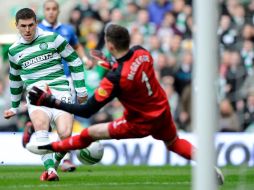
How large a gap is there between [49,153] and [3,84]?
9345 mm

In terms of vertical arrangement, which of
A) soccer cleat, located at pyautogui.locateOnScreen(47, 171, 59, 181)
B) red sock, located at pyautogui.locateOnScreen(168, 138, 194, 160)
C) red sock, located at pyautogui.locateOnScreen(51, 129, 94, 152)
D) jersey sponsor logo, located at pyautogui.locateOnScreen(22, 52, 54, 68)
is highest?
jersey sponsor logo, located at pyautogui.locateOnScreen(22, 52, 54, 68)

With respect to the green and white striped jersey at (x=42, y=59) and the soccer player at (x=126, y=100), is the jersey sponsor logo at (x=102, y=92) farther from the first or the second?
the green and white striped jersey at (x=42, y=59)

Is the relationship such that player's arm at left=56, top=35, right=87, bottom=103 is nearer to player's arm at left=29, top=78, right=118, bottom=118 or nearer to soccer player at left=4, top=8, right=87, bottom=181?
soccer player at left=4, top=8, right=87, bottom=181

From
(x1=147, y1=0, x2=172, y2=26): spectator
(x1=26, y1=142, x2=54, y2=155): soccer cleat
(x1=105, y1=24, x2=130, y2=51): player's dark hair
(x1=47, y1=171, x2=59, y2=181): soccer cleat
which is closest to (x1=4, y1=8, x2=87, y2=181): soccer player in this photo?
(x1=47, y1=171, x2=59, y2=181): soccer cleat

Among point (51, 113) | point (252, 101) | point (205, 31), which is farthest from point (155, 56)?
point (205, 31)

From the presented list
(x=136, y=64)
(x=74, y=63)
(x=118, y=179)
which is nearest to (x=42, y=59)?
(x=74, y=63)

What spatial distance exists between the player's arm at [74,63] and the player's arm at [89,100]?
2.40 meters

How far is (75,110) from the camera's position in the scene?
12.1 meters

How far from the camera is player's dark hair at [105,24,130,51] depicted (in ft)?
38.6

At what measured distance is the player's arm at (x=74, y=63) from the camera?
47.3 feet

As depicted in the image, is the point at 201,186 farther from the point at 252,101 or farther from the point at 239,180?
the point at 252,101

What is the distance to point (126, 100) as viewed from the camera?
12117 mm

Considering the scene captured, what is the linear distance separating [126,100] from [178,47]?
1030 centimetres

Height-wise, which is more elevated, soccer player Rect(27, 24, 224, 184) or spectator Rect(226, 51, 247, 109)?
soccer player Rect(27, 24, 224, 184)
